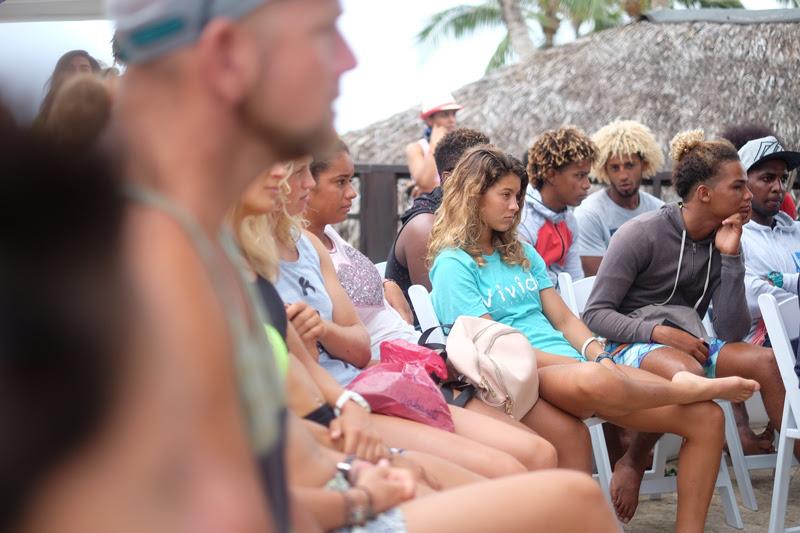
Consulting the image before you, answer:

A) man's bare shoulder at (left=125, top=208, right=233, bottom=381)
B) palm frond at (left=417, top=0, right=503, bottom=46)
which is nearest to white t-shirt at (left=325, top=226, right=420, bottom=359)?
man's bare shoulder at (left=125, top=208, right=233, bottom=381)

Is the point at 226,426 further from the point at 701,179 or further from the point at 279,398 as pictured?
the point at 701,179

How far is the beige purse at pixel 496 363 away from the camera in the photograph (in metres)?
3.80

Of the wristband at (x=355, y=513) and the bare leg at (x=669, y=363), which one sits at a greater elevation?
the wristband at (x=355, y=513)

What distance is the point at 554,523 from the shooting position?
2.09m

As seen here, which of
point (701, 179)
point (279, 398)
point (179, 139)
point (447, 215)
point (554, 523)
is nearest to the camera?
point (179, 139)

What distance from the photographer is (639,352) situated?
15.5ft

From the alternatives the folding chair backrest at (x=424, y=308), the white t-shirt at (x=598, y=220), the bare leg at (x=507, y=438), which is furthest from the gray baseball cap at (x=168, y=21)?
the white t-shirt at (x=598, y=220)

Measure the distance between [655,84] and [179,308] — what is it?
1368cm

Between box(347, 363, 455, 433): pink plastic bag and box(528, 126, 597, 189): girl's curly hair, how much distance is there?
119 inches

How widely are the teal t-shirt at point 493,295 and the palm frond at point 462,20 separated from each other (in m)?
28.6

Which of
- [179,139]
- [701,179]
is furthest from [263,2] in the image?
[701,179]

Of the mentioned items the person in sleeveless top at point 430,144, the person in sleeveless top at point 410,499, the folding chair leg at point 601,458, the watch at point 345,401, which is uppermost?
the person in sleeveless top at point 410,499

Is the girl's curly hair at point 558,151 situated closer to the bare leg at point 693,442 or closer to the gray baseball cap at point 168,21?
the bare leg at point 693,442

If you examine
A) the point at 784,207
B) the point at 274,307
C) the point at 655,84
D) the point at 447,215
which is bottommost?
the point at 655,84
